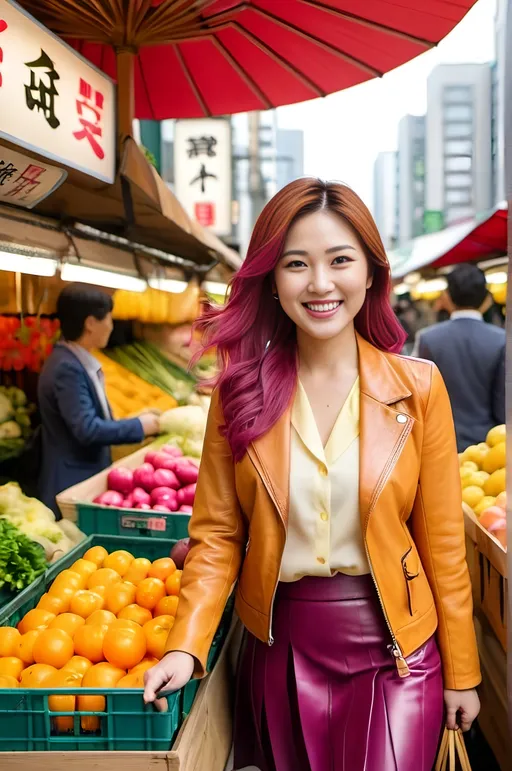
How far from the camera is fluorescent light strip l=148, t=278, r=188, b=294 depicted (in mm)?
6987

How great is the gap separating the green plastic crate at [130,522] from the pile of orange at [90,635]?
0.68 metres

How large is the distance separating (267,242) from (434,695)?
4.39 ft

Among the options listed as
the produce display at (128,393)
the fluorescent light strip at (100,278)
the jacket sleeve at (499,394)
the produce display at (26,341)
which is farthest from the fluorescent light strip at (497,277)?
the produce display at (26,341)

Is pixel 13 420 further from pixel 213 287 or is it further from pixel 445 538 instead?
pixel 213 287

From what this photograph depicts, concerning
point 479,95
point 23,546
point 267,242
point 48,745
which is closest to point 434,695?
point 48,745

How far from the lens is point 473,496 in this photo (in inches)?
133

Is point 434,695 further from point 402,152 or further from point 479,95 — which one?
point 402,152

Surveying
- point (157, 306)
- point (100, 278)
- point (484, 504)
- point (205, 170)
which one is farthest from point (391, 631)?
point (205, 170)

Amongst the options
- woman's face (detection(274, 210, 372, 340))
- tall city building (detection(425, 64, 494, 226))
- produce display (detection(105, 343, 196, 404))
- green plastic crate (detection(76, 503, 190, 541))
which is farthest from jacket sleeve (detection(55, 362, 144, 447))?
tall city building (detection(425, 64, 494, 226))

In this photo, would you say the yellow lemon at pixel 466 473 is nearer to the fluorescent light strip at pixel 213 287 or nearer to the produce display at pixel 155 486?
the produce display at pixel 155 486

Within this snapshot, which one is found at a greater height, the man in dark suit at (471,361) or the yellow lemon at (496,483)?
the man in dark suit at (471,361)

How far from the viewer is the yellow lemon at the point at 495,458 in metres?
3.54

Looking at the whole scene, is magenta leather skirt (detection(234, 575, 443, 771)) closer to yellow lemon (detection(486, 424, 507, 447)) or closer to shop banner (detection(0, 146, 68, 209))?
yellow lemon (detection(486, 424, 507, 447))

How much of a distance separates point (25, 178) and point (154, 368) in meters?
3.81
